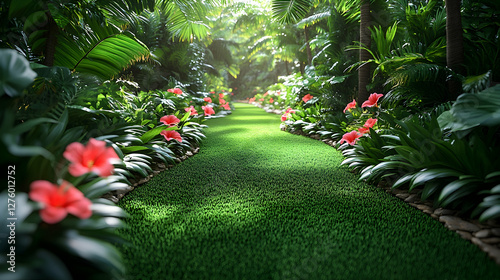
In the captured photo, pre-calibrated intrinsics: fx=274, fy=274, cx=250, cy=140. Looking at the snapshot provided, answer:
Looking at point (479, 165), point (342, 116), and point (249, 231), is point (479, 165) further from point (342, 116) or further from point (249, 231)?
point (342, 116)

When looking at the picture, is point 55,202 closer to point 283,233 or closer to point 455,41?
point 283,233

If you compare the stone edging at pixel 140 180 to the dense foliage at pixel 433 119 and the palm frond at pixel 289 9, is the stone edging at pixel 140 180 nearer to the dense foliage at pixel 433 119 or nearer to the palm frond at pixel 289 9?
the dense foliage at pixel 433 119


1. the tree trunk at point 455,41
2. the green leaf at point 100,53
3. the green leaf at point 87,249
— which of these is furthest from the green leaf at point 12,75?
the tree trunk at point 455,41

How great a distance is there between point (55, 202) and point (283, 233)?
126 cm

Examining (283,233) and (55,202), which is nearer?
(55,202)

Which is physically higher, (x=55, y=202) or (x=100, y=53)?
(x=100, y=53)

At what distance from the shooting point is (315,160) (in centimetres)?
360

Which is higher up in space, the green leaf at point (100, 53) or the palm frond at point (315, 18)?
the palm frond at point (315, 18)

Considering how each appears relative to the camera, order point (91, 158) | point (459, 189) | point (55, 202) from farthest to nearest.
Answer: point (459, 189)
point (91, 158)
point (55, 202)

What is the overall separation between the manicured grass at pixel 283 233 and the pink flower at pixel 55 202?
598mm

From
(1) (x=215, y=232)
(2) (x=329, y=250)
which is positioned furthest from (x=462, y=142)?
(1) (x=215, y=232)

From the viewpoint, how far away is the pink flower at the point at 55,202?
2.78 feet

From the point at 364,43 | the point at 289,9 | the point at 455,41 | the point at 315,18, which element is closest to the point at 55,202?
the point at 455,41

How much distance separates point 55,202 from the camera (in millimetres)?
888
